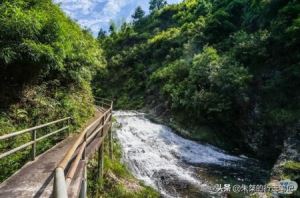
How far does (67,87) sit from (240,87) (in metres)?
12.2

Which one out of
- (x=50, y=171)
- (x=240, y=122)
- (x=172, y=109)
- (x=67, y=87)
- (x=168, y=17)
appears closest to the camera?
(x=50, y=171)

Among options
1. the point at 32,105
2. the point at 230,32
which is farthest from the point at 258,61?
the point at 32,105

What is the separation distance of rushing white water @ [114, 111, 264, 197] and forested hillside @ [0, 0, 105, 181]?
158 inches

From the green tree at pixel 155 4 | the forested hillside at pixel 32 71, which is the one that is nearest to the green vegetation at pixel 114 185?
the forested hillside at pixel 32 71

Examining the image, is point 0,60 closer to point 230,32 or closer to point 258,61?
point 258,61

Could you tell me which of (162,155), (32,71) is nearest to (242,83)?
(162,155)

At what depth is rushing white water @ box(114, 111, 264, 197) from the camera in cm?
1496

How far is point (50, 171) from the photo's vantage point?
7.67 meters

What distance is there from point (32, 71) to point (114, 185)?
503cm

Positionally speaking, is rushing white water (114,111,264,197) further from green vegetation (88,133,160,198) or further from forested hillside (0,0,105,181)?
forested hillside (0,0,105,181)

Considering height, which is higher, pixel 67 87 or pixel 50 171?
pixel 67 87

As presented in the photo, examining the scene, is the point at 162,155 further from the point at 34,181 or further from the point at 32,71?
the point at 34,181

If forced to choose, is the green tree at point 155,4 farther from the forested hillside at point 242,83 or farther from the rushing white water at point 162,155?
the rushing white water at point 162,155

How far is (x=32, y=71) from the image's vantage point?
11852 millimetres
